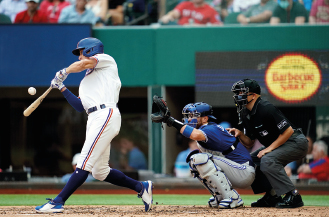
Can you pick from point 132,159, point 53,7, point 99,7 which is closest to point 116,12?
point 99,7

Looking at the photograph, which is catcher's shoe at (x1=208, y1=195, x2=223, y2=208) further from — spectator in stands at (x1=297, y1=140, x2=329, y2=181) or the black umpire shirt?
spectator in stands at (x1=297, y1=140, x2=329, y2=181)

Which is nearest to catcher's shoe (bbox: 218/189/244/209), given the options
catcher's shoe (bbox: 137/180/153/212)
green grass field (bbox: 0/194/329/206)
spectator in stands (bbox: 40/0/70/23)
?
catcher's shoe (bbox: 137/180/153/212)

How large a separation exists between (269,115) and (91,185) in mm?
5316

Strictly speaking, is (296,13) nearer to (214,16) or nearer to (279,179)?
(214,16)

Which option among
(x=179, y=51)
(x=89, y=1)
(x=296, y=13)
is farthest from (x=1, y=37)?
(x=296, y=13)

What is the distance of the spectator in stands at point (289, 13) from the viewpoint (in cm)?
1122

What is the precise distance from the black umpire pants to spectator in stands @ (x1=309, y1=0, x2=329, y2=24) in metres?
5.84

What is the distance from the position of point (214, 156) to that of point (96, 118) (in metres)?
1.42

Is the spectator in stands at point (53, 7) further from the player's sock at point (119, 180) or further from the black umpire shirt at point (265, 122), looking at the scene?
the player's sock at point (119, 180)

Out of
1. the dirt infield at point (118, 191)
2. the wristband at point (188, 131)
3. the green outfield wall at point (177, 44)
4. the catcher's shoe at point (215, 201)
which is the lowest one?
the dirt infield at point (118, 191)

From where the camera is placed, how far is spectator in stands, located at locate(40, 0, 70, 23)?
38.2ft

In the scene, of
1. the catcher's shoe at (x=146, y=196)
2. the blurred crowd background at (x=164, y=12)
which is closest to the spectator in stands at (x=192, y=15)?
the blurred crowd background at (x=164, y=12)

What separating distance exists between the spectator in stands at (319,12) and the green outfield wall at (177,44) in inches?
7.0

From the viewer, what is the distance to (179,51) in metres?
11.7
